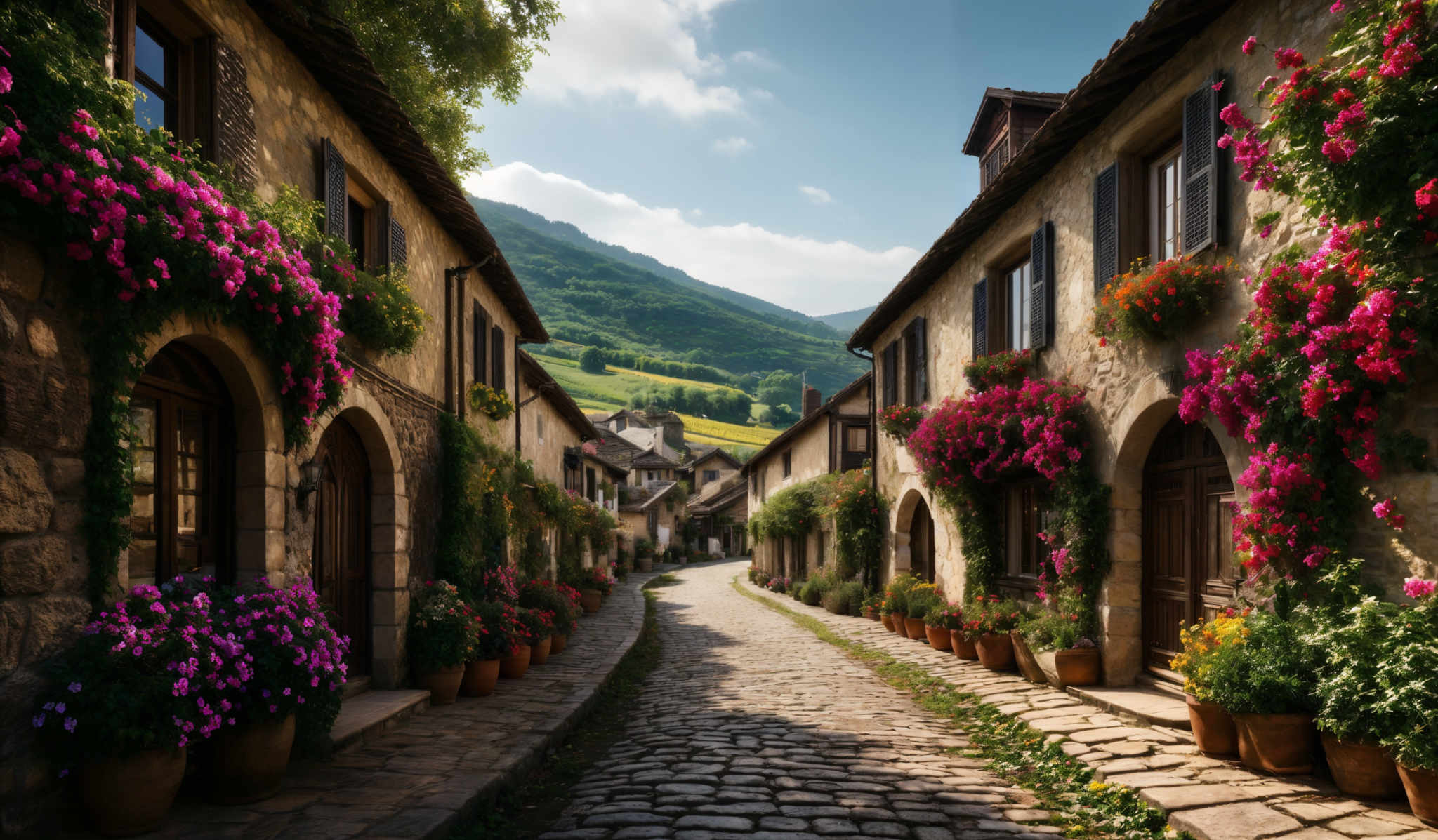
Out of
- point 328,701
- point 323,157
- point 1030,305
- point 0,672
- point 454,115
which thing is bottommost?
point 328,701

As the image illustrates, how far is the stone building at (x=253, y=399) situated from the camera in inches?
153

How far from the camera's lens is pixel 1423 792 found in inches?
167

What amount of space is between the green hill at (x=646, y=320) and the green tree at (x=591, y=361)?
11033 mm

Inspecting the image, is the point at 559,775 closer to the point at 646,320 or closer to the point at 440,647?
the point at 440,647

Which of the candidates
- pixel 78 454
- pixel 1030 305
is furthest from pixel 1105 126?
pixel 78 454

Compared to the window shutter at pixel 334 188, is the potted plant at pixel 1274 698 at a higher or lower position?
lower

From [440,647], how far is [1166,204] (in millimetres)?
7944

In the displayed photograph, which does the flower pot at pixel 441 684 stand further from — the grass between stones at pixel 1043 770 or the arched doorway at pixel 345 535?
the grass between stones at pixel 1043 770

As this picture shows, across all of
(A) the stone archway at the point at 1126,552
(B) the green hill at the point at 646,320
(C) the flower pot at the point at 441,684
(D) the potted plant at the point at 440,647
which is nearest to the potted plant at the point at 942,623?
(A) the stone archway at the point at 1126,552

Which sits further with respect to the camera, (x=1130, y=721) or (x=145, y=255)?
(x=1130, y=721)

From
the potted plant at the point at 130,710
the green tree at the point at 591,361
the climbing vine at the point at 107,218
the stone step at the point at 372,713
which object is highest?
the green tree at the point at 591,361

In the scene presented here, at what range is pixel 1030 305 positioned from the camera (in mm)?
10203

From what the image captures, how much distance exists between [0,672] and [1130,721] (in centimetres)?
725

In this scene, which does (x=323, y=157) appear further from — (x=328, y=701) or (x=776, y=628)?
(x=776, y=628)
